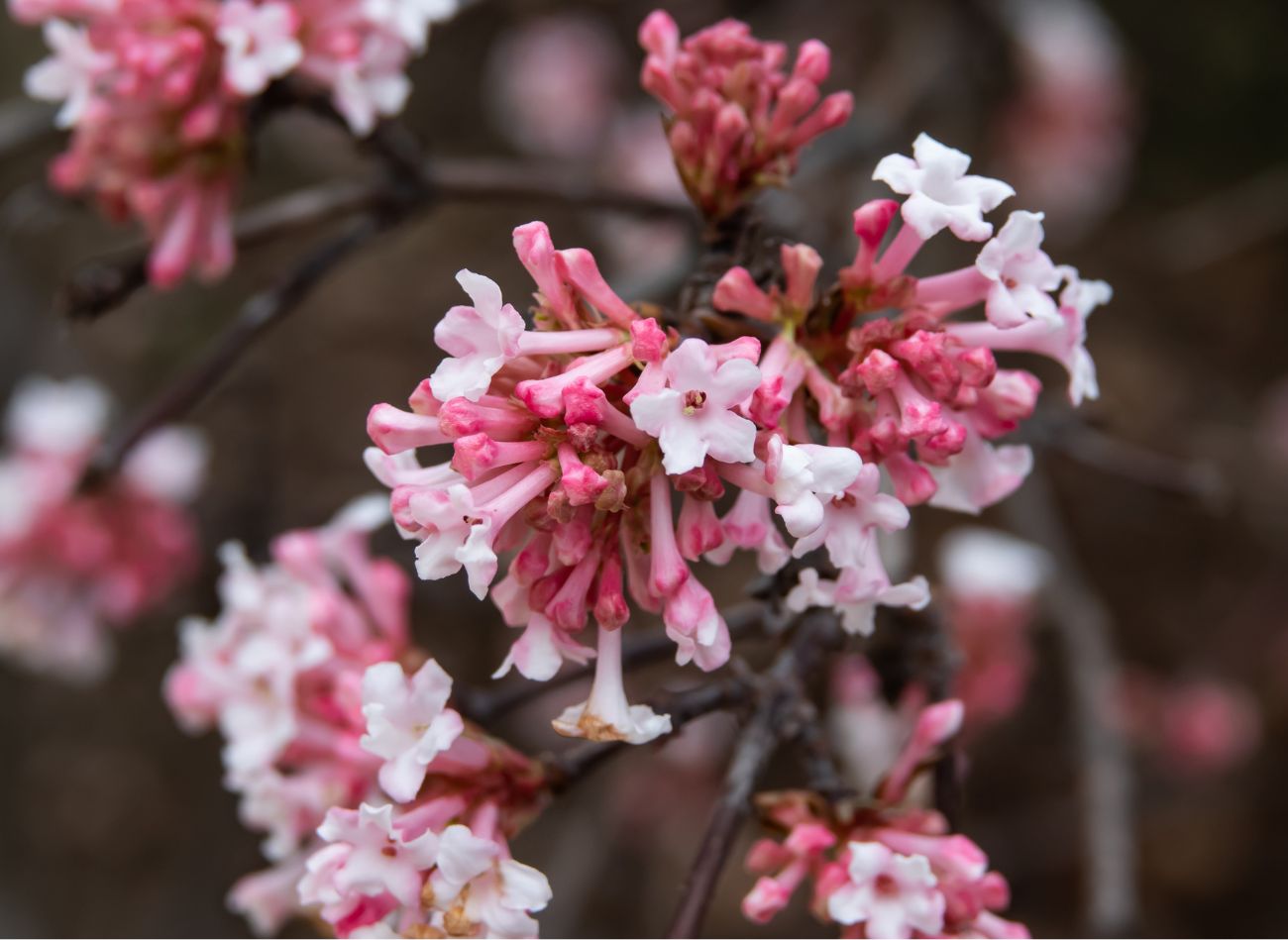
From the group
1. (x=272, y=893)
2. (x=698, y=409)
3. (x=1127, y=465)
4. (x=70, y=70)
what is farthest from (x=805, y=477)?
(x=1127, y=465)

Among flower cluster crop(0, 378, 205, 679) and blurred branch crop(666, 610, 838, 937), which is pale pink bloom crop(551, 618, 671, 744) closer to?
blurred branch crop(666, 610, 838, 937)

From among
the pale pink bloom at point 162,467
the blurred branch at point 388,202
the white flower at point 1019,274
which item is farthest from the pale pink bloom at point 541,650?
the pale pink bloom at point 162,467

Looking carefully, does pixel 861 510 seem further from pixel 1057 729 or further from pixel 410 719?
pixel 1057 729

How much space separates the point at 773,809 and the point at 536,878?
31cm

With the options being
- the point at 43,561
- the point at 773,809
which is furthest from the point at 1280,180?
the point at 43,561

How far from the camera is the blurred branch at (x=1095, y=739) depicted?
6.75 ft

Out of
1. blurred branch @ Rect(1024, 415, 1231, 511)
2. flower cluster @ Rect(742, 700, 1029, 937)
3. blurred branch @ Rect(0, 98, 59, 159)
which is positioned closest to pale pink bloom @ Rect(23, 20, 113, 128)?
blurred branch @ Rect(0, 98, 59, 159)

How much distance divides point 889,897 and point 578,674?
50 cm

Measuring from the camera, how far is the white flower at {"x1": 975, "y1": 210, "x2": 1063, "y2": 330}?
1.06m

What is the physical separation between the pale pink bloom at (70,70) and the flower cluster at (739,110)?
854 millimetres

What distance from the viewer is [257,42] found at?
158cm

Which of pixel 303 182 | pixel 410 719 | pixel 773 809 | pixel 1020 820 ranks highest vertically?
pixel 410 719

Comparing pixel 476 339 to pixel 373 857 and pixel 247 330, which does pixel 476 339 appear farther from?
pixel 247 330

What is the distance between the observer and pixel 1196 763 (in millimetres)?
3359
